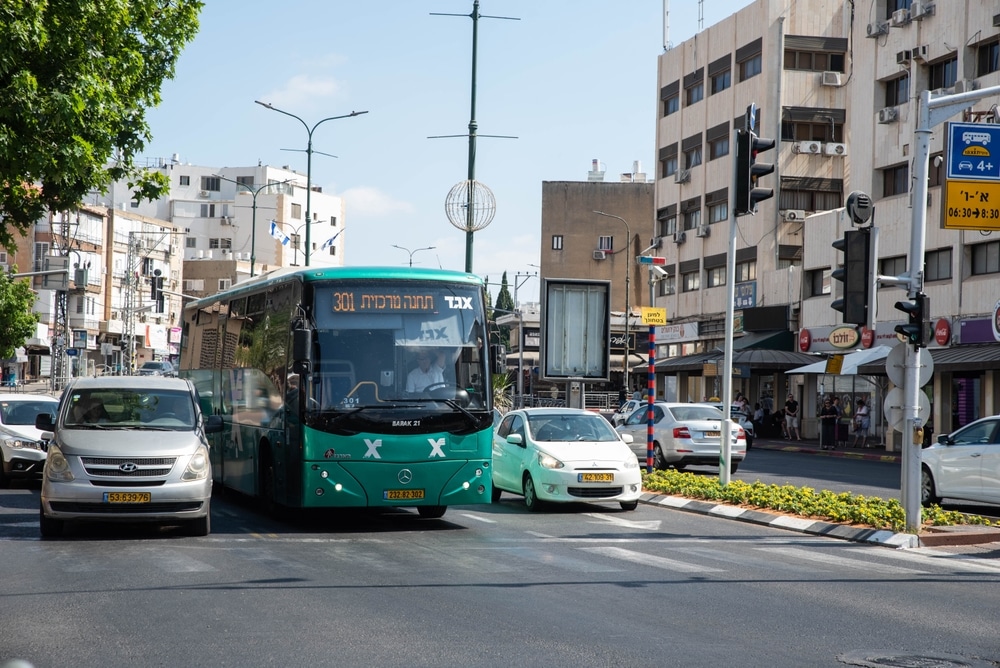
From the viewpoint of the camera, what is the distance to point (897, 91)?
1769 inches

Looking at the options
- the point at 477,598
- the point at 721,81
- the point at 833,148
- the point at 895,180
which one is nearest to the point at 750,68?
the point at 721,81

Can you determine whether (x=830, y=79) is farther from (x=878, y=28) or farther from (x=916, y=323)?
(x=916, y=323)

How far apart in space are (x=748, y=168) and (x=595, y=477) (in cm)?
496

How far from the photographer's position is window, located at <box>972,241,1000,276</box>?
38.2m

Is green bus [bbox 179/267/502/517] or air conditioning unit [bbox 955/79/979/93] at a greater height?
air conditioning unit [bbox 955/79/979/93]

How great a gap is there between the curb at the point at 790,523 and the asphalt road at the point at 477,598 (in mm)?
346

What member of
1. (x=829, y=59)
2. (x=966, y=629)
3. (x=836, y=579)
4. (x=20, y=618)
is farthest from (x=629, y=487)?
(x=829, y=59)

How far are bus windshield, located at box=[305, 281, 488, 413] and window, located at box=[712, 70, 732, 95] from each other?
4669 cm

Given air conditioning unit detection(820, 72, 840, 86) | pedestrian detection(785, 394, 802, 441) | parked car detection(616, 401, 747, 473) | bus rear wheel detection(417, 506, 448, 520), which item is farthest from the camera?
air conditioning unit detection(820, 72, 840, 86)

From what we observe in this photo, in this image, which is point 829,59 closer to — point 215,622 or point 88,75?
point 88,75

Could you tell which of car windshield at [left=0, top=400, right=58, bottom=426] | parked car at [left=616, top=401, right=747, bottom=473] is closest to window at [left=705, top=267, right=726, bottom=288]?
parked car at [left=616, top=401, right=747, bottom=473]

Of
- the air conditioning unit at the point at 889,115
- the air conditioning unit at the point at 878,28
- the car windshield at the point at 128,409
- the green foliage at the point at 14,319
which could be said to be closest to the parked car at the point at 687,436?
the car windshield at the point at 128,409

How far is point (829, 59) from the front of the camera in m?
57.4

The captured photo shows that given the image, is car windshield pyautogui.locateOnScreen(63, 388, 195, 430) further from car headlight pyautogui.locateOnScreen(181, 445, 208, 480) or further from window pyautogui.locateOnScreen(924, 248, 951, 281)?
window pyautogui.locateOnScreen(924, 248, 951, 281)
